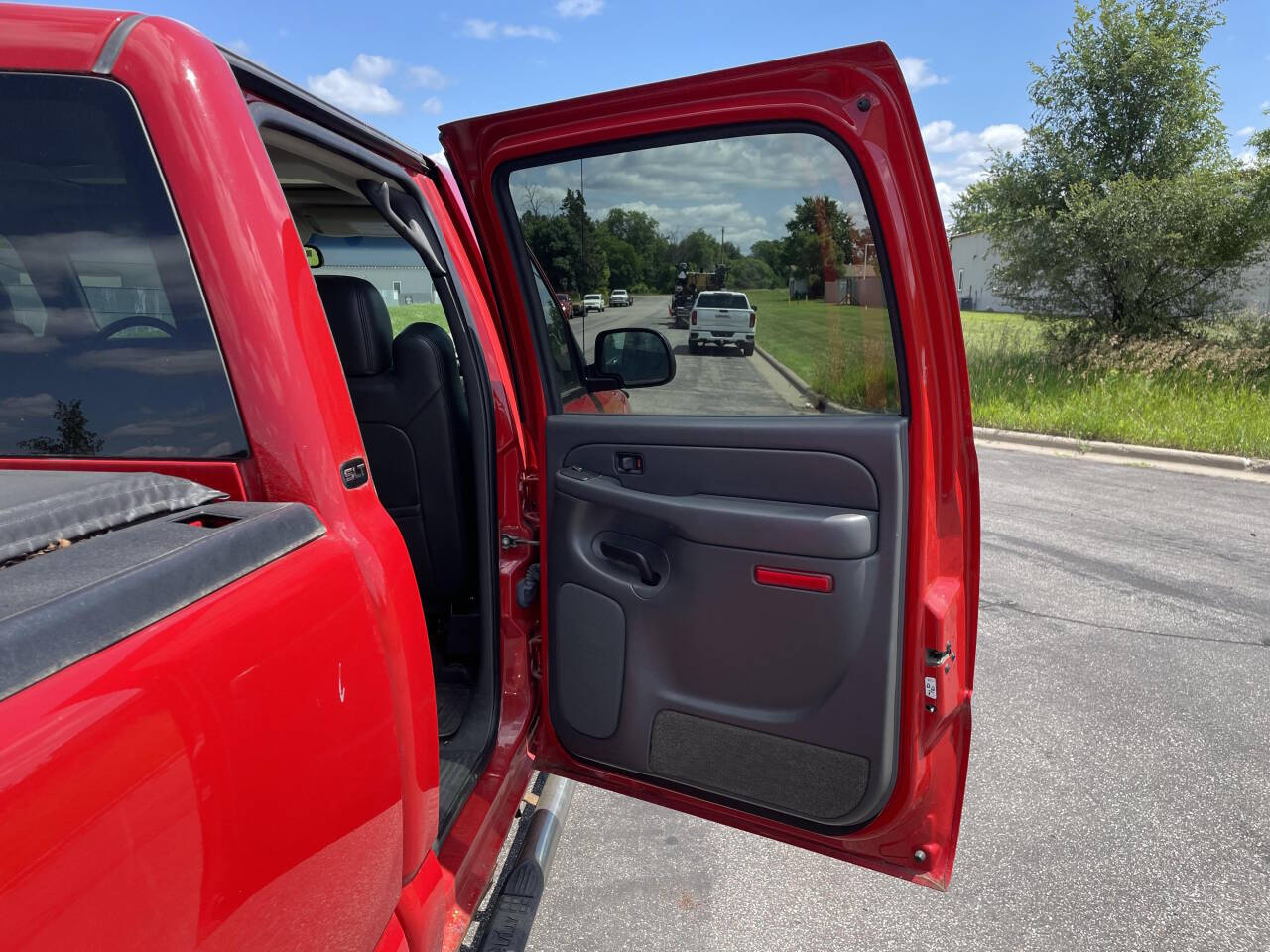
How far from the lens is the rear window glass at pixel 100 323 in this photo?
1242 mm

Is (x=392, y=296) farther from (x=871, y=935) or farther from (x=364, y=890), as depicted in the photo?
(x=871, y=935)

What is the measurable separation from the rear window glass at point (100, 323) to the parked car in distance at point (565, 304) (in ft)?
3.97

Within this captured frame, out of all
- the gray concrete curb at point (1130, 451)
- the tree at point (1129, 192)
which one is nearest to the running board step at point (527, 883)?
the gray concrete curb at point (1130, 451)

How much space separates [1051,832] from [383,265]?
10.5 feet

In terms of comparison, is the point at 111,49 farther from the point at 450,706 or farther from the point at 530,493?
the point at 450,706

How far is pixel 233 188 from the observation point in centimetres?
126

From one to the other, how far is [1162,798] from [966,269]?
172 feet

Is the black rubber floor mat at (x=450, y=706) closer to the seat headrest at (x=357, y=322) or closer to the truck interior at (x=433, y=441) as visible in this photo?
the truck interior at (x=433, y=441)

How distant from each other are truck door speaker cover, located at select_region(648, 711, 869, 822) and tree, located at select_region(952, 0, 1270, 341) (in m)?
13.4

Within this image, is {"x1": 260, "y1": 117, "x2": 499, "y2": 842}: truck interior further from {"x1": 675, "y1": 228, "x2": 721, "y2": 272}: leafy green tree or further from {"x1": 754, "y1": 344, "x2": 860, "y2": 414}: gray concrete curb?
{"x1": 754, "y1": 344, "x2": 860, "y2": 414}: gray concrete curb

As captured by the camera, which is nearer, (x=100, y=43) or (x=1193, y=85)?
(x=100, y=43)

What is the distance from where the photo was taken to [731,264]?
2.12 m

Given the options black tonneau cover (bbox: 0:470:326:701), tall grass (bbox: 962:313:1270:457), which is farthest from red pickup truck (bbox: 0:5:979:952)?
tall grass (bbox: 962:313:1270:457)

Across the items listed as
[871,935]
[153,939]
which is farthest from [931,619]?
[153,939]
